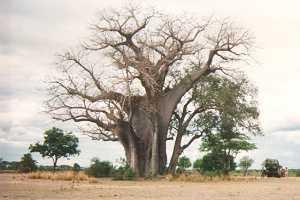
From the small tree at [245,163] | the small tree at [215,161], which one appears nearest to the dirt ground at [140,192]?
the small tree at [215,161]

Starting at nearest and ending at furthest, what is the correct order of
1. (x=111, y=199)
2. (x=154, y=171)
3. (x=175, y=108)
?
(x=111, y=199)
(x=154, y=171)
(x=175, y=108)

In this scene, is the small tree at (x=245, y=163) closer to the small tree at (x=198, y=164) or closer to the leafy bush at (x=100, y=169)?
the small tree at (x=198, y=164)

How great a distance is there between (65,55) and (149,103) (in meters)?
5.27

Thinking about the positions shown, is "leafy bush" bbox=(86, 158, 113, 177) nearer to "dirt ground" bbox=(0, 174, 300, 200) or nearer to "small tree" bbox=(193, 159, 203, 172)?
"small tree" bbox=(193, 159, 203, 172)

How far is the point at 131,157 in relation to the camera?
32.0m

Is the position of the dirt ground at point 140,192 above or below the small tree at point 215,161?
below

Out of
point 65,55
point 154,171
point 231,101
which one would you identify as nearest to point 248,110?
point 231,101

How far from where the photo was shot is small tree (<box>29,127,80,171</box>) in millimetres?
42469

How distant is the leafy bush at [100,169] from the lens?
33.6m

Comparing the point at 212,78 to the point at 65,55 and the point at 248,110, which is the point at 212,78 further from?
the point at 65,55

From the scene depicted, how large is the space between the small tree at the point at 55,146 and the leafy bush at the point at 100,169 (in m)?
8.78

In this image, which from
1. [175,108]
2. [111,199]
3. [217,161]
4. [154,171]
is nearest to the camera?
[111,199]

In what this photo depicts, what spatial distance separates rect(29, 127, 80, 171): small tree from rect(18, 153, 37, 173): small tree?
102 centimetres

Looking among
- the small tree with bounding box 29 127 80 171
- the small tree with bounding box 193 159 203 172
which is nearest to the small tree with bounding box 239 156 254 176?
the small tree with bounding box 193 159 203 172
